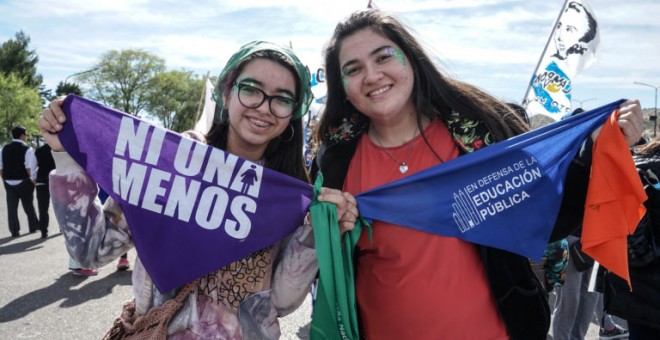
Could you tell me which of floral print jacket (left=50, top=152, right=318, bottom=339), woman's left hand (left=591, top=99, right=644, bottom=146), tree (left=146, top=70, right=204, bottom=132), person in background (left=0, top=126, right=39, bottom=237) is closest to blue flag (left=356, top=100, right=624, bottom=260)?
woman's left hand (left=591, top=99, right=644, bottom=146)

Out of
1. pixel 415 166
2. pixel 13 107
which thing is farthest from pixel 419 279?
pixel 13 107

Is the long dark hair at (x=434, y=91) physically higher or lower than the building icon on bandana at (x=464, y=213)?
higher

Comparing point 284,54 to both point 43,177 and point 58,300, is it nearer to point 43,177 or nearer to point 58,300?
point 58,300

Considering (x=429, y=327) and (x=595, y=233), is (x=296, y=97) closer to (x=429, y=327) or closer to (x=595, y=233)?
(x=429, y=327)

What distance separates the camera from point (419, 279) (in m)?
1.78

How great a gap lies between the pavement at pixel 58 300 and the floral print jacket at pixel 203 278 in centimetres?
273

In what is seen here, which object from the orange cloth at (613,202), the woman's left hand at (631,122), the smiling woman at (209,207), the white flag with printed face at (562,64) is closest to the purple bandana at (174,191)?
the smiling woman at (209,207)

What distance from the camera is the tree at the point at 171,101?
53.4 m

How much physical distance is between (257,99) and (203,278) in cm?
76

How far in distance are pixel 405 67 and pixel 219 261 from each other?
118cm

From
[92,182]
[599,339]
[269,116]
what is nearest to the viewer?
[92,182]

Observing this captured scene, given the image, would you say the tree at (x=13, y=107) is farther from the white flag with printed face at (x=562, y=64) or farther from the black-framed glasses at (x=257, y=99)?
the black-framed glasses at (x=257, y=99)

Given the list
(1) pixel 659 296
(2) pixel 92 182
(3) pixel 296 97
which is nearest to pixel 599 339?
(1) pixel 659 296

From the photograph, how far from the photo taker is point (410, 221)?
1913 millimetres
